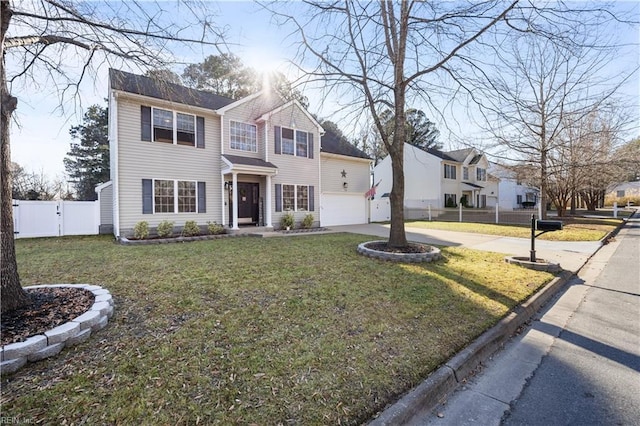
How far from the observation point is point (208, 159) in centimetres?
1267

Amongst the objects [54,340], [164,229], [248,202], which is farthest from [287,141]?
[54,340]

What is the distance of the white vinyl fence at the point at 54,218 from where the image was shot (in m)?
10.7

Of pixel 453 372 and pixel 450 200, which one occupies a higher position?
pixel 450 200

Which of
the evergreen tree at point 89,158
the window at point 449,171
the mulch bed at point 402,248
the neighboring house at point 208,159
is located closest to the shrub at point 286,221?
the neighboring house at point 208,159

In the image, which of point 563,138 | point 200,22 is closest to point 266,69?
point 200,22

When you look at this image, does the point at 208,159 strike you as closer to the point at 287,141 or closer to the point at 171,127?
the point at 171,127

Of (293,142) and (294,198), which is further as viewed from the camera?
(294,198)

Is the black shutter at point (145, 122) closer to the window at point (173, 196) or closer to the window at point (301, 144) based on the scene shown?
the window at point (173, 196)

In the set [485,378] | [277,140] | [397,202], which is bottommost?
[485,378]

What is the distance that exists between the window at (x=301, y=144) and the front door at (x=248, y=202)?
282cm

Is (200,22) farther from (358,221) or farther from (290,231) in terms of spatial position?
(358,221)

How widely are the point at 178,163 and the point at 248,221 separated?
403cm

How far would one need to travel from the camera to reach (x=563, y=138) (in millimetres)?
17234

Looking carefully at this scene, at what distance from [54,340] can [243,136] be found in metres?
12.2
